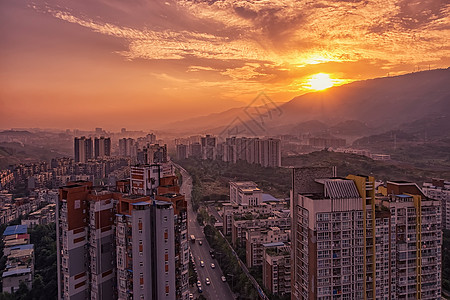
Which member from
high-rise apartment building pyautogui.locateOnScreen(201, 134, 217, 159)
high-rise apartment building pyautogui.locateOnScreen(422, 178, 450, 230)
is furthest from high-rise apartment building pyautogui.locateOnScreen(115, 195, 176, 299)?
high-rise apartment building pyautogui.locateOnScreen(201, 134, 217, 159)

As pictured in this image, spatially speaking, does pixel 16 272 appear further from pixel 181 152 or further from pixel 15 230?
pixel 181 152

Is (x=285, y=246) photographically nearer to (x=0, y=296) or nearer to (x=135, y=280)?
(x=135, y=280)

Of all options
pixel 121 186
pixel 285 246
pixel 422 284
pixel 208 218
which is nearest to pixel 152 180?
pixel 121 186

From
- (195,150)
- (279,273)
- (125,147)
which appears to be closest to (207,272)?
(279,273)

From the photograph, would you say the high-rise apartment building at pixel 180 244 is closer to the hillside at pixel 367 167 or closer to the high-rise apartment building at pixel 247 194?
the high-rise apartment building at pixel 247 194

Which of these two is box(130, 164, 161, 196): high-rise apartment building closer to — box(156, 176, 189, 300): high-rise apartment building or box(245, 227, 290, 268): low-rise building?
box(156, 176, 189, 300): high-rise apartment building

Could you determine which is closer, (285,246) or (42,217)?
(285,246)
